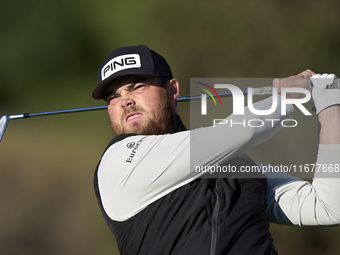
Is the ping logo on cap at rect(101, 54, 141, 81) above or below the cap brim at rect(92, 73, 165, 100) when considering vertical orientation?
above

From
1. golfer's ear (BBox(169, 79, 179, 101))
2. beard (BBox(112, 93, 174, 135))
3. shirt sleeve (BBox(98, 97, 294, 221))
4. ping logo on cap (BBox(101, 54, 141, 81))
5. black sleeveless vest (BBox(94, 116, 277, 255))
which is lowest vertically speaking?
black sleeveless vest (BBox(94, 116, 277, 255))

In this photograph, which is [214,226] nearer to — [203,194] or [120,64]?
[203,194]

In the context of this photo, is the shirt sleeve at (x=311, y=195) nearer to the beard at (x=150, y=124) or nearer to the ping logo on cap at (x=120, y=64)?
the beard at (x=150, y=124)

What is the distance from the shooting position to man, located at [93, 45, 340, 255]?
0.90m

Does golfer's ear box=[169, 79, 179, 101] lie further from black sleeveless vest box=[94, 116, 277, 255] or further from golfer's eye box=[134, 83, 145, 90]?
black sleeveless vest box=[94, 116, 277, 255]

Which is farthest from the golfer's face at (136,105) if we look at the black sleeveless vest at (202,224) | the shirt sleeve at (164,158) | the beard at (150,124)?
the black sleeveless vest at (202,224)

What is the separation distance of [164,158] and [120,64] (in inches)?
13.6

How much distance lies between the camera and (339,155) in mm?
951

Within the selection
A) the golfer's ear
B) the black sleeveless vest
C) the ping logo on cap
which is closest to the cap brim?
the ping logo on cap

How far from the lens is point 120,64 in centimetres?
117

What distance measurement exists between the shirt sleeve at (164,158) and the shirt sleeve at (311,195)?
143 mm

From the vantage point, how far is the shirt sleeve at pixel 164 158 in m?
0.90

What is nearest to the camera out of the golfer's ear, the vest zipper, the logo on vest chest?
the vest zipper

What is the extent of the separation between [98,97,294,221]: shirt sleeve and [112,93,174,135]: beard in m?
0.12
